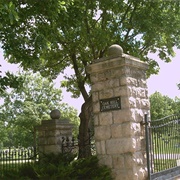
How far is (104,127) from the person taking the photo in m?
6.67

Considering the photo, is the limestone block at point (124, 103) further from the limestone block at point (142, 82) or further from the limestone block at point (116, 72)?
the limestone block at point (142, 82)

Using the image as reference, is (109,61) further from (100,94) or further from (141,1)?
(141,1)

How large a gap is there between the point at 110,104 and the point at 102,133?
0.71 m

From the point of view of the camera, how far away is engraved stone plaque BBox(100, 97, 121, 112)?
21.3 ft

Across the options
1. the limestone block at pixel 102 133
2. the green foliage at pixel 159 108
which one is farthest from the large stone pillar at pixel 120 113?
the green foliage at pixel 159 108

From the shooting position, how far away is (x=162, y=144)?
6.82 metres

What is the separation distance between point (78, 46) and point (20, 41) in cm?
419

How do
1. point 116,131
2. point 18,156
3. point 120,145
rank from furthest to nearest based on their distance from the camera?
1. point 18,156
2. point 116,131
3. point 120,145

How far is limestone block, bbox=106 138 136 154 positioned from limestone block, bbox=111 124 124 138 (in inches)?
3.5

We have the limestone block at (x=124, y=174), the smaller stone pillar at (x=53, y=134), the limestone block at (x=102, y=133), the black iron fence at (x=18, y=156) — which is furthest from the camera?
the smaller stone pillar at (x=53, y=134)

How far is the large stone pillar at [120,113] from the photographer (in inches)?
247

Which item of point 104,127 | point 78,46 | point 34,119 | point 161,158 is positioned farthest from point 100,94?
point 34,119

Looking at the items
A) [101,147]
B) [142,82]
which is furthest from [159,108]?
[101,147]

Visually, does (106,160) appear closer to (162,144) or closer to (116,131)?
(116,131)
